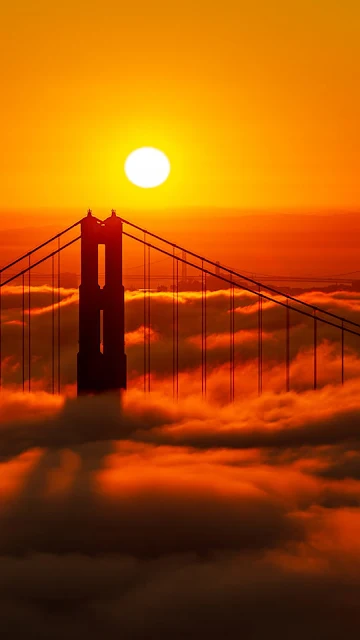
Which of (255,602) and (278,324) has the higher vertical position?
(278,324)

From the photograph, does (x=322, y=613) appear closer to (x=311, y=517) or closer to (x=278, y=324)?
(x=311, y=517)

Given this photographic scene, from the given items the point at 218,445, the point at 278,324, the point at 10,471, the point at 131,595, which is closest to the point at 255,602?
the point at 131,595

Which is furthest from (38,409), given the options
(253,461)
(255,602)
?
(255,602)

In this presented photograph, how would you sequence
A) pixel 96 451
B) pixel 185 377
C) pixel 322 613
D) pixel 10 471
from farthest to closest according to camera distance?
pixel 185 377 → pixel 96 451 → pixel 10 471 → pixel 322 613

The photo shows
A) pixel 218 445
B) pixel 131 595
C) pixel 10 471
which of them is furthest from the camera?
pixel 218 445

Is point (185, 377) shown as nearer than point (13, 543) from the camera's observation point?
No

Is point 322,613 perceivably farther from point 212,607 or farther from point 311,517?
point 311,517
